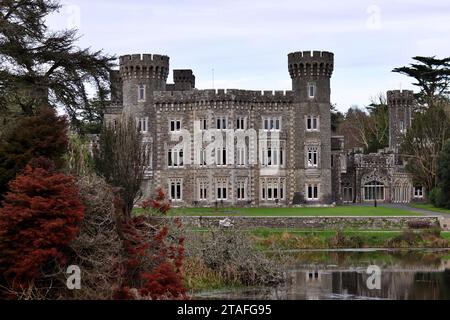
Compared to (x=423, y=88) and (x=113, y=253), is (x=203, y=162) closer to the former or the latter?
(x=423, y=88)

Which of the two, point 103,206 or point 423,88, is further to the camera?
point 423,88

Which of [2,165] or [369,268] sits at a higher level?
[2,165]

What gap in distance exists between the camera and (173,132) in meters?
64.4

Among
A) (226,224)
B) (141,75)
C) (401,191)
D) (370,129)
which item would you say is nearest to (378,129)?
(370,129)

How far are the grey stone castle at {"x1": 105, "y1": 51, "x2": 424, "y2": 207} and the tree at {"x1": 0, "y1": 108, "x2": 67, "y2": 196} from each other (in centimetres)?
3795

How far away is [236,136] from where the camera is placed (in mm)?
63219

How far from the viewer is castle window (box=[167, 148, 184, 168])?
64.2 metres

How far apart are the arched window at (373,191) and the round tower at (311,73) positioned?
468 inches

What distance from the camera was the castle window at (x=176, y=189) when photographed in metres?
63.8

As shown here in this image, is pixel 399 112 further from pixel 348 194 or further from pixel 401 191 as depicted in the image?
pixel 348 194

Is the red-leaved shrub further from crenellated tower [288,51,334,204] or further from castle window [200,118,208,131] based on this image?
crenellated tower [288,51,334,204]

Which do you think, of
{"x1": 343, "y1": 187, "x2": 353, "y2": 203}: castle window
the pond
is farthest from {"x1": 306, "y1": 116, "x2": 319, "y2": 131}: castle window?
the pond

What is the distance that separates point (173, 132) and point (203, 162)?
123 inches
